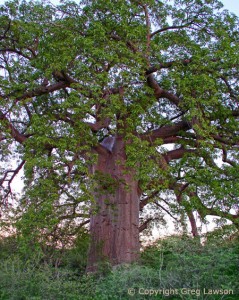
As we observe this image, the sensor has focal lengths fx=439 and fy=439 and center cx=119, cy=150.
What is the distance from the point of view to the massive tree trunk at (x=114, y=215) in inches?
355

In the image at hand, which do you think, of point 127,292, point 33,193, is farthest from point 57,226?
point 127,292

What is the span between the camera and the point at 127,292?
5.48 metres

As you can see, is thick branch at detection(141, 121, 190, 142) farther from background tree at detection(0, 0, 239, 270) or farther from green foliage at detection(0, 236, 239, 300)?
green foliage at detection(0, 236, 239, 300)

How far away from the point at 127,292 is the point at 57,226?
9.13 feet

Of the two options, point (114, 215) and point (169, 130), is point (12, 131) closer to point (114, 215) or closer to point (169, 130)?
point (114, 215)

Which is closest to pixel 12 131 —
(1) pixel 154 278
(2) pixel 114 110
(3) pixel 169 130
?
(2) pixel 114 110

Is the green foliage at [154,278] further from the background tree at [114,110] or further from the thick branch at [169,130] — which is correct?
the thick branch at [169,130]

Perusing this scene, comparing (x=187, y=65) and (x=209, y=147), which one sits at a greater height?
(x=187, y=65)

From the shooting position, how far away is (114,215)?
9.30 meters

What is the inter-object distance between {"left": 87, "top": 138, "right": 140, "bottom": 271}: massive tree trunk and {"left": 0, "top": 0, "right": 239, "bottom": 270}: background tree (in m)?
0.02

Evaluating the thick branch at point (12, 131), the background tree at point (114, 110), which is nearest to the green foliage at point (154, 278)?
the background tree at point (114, 110)

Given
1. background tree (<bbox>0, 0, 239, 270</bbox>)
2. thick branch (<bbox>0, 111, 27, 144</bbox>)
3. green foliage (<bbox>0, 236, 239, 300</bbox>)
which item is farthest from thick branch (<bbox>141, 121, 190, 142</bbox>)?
green foliage (<bbox>0, 236, 239, 300</bbox>)

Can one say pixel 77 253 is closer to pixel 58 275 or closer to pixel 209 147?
pixel 58 275

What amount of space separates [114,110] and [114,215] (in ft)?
8.18
